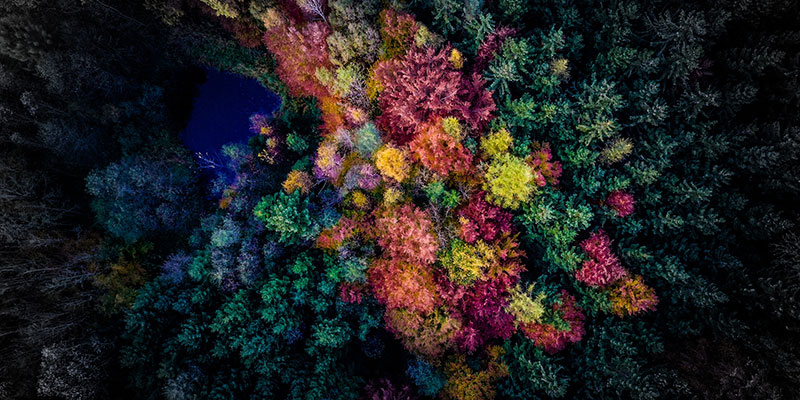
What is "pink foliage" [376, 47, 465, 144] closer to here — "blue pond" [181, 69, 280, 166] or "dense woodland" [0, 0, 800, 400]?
"dense woodland" [0, 0, 800, 400]

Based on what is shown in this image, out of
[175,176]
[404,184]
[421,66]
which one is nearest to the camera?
[421,66]

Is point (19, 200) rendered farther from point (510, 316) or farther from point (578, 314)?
point (578, 314)

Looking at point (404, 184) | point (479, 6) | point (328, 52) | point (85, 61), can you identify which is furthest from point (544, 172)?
point (85, 61)

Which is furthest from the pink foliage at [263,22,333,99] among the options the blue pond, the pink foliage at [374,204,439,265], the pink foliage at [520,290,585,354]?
the pink foliage at [520,290,585,354]

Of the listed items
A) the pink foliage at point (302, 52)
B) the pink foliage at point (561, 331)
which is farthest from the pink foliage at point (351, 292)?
the pink foliage at point (302, 52)

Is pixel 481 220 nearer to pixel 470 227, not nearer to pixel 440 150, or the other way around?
pixel 470 227

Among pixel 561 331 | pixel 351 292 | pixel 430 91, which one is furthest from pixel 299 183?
pixel 561 331

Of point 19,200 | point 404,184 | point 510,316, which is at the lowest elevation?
point 19,200
